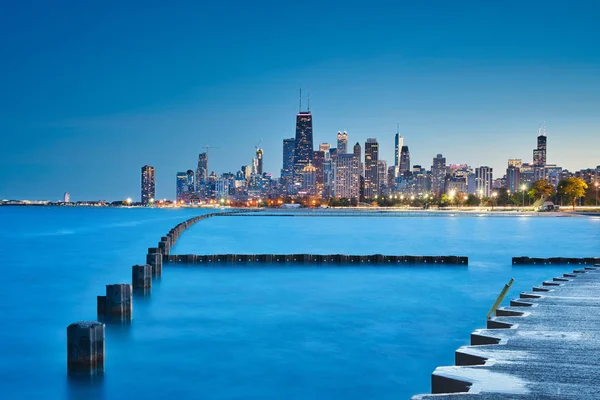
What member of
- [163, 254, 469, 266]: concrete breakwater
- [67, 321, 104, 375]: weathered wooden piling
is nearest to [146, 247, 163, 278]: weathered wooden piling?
[163, 254, 469, 266]: concrete breakwater

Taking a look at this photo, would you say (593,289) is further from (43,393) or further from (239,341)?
(43,393)

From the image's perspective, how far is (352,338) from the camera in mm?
18312

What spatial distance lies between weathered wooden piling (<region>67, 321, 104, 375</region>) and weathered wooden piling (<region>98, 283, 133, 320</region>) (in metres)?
5.80

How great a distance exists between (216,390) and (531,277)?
23242mm

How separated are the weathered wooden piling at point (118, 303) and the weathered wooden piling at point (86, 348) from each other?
228 inches

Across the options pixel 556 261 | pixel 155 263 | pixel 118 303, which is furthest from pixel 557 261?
pixel 118 303

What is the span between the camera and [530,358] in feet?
31.4

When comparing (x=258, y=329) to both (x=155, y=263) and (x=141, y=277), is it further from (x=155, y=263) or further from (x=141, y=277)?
(x=155, y=263)

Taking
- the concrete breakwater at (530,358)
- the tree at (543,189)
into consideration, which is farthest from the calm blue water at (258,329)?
the tree at (543,189)

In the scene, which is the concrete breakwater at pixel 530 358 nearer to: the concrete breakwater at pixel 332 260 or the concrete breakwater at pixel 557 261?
the concrete breakwater at pixel 332 260

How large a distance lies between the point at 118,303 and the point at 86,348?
6.52 meters

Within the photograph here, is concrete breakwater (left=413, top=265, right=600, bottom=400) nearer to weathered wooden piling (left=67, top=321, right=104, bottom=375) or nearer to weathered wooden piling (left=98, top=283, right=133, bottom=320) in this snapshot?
weathered wooden piling (left=67, top=321, right=104, bottom=375)

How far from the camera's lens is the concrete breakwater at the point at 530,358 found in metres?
7.93

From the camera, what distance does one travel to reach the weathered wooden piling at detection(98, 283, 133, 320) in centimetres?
1938
